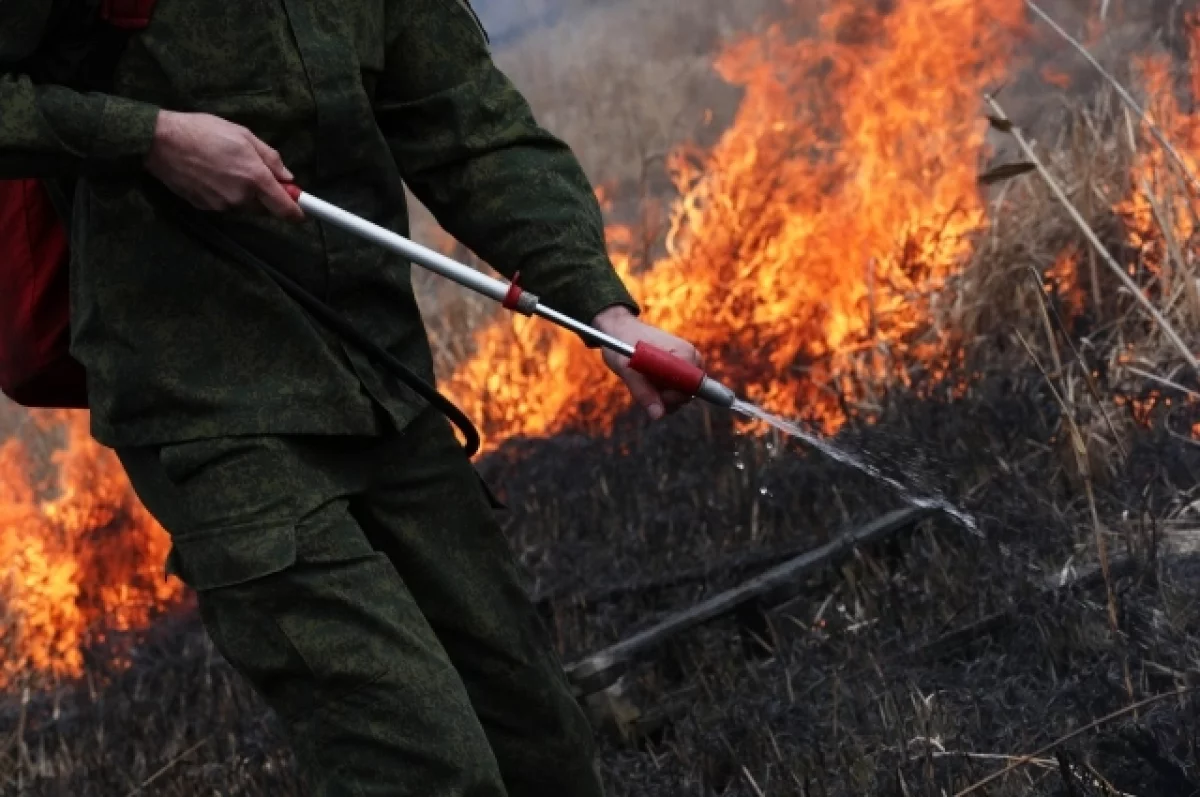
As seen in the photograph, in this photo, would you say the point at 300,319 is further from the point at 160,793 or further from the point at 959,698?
the point at 160,793

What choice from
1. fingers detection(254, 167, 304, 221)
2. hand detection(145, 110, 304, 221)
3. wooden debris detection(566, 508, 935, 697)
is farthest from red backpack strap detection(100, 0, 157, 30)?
wooden debris detection(566, 508, 935, 697)

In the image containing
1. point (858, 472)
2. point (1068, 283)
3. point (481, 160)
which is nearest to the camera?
point (481, 160)

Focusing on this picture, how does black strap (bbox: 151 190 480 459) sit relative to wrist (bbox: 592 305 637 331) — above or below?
above

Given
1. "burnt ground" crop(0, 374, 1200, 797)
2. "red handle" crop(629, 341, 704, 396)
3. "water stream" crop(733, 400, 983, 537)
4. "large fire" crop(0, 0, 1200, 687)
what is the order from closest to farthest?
"red handle" crop(629, 341, 704, 396) < "water stream" crop(733, 400, 983, 537) < "burnt ground" crop(0, 374, 1200, 797) < "large fire" crop(0, 0, 1200, 687)

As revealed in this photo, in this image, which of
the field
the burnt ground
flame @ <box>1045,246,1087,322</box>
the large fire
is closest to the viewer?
the burnt ground

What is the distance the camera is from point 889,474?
2.92 metres

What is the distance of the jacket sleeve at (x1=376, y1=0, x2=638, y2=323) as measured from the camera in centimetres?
280

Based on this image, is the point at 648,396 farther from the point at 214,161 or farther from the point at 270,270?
the point at 214,161

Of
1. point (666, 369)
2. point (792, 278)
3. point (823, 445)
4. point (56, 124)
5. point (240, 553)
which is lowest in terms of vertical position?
point (792, 278)

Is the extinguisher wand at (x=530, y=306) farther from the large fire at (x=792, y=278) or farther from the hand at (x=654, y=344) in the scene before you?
the large fire at (x=792, y=278)

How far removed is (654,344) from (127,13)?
36.0 inches

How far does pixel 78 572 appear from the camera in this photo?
6625mm

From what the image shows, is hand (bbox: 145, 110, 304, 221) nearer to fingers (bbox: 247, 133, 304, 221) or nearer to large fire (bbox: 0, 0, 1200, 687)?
fingers (bbox: 247, 133, 304, 221)

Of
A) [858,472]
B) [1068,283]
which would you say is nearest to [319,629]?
[858,472]
